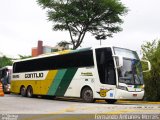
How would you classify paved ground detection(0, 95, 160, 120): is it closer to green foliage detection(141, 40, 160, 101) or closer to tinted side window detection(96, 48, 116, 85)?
tinted side window detection(96, 48, 116, 85)

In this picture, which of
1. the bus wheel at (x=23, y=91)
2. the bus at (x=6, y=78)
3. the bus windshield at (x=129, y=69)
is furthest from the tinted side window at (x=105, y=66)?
the bus at (x=6, y=78)

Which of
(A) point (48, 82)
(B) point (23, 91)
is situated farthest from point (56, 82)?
(B) point (23, 91)

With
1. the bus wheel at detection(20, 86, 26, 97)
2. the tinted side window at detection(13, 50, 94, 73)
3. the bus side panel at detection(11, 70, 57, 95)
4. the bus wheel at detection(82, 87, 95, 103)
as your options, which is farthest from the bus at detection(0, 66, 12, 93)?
the bus wheel at detection(82, 87, 95, 103)

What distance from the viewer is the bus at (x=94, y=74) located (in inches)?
883

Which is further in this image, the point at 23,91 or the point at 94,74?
the point at 23,91

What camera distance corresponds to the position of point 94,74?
23344 millimetres

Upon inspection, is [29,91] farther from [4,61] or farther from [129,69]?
[4,61]

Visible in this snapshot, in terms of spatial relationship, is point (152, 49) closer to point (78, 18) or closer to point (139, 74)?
point (139, 74)

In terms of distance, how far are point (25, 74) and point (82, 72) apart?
8.55 metres

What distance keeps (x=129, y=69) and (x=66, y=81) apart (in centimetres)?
478

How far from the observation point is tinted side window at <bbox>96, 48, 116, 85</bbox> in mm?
22484

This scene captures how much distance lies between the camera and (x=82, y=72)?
24.4 meters

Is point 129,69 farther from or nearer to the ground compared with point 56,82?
farther from the ground

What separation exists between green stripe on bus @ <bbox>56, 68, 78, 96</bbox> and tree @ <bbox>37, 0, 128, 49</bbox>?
607 inches
